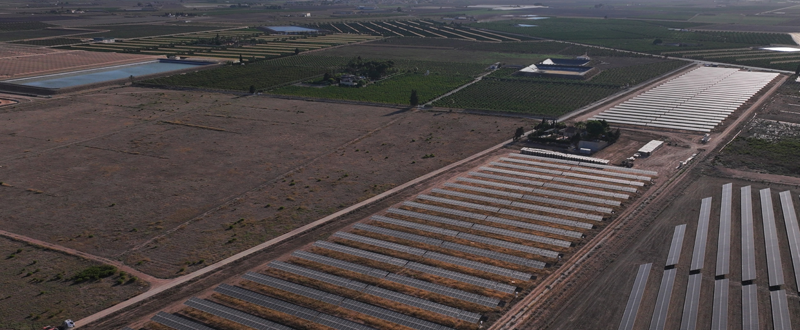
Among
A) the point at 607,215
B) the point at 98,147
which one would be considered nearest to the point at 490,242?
the point at 607,215

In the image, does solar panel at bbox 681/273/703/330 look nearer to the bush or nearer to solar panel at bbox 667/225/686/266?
solar panel at bbox 667/225/686/266

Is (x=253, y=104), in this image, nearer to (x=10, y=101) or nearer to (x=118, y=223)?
(x=10, y=101)

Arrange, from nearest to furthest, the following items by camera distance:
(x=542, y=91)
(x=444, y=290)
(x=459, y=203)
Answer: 1. (x=444, y=290)
2. (x=459, y=203)
3. (x=542, y=91)

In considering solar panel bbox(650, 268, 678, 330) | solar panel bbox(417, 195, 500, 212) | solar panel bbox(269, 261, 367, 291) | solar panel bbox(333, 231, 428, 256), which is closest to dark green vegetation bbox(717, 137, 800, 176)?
solar panel bbox(650, 268, 678, 330)

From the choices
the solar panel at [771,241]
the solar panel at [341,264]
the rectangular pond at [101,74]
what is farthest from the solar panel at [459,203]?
the rectangular pond at [101,74]

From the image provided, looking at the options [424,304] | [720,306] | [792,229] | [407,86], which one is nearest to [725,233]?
[792,229]

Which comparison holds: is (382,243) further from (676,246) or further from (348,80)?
(348,80)
